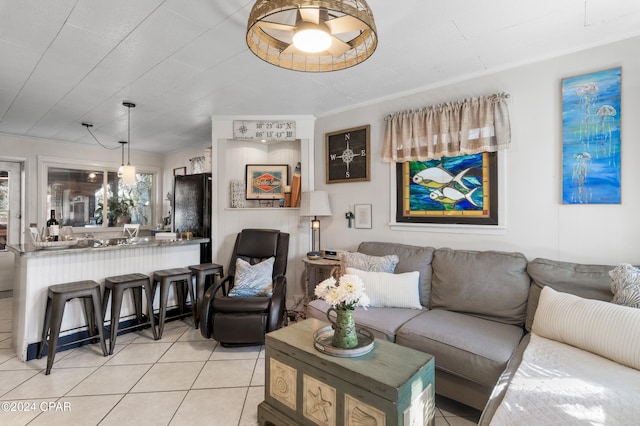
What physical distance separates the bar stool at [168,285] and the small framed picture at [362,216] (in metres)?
1.94

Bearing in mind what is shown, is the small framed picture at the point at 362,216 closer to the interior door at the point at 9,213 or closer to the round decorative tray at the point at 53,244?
the round decorative tray at the point at 53,244

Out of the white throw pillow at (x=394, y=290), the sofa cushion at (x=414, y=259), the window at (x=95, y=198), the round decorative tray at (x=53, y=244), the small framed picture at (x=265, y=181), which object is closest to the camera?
the white throw pillow at (x=394, y=290)

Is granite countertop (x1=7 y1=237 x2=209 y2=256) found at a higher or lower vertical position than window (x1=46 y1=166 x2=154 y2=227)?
lower

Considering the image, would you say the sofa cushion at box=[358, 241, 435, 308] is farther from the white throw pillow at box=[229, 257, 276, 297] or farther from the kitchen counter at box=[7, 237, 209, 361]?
the kitchen counter at box=[7, 237, 209, 361]

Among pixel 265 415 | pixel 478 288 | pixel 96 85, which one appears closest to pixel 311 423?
pixel 265 415

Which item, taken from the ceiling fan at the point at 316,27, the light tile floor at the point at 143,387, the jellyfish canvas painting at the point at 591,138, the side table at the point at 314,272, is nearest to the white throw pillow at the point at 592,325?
the light tile floor at the point at 143,387

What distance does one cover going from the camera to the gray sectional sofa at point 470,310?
73.7 inches

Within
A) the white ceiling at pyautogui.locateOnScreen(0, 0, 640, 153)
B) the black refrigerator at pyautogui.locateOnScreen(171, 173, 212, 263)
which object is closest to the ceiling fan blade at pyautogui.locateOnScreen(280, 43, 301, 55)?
the white ceiling at pyautogui.locateOnScreen(0, 0, 640, 153)

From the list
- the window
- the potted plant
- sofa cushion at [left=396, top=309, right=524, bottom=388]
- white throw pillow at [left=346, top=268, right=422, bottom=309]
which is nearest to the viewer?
sofa cushion at [left=396, top=309, right=524, bottom=388]

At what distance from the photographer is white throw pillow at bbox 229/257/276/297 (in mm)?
3031

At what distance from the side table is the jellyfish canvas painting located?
208 cm

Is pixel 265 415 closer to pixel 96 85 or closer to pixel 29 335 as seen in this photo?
pixel 29 335

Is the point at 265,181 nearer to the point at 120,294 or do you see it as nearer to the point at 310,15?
the point at 120,294

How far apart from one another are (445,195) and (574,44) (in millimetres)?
1430
